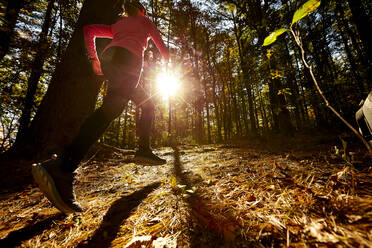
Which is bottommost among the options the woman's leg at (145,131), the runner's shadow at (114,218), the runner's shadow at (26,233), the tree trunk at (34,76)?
the runner's shadow at (26,233)

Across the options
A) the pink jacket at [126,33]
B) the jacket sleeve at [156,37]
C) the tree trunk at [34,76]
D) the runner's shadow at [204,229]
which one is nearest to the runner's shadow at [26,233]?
the runner's shadow at [204,229]

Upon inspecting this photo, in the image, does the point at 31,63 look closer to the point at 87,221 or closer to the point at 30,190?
the point at 30,190

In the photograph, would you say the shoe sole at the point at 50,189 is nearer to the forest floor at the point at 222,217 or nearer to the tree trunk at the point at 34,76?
the forest floor at the point at 222,217

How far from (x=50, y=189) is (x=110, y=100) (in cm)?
80

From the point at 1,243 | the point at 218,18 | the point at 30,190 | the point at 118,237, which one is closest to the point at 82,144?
the point at 1,243

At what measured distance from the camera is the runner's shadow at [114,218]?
82cm

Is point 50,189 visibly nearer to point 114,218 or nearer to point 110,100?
point 114,218

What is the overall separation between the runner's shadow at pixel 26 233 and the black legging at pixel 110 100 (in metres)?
0.38

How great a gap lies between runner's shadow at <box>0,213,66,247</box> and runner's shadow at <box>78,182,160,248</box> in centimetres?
39

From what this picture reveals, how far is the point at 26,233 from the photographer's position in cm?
97

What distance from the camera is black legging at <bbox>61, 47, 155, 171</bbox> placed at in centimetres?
126

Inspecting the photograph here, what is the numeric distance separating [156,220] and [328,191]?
3.14ft

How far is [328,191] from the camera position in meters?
0.78

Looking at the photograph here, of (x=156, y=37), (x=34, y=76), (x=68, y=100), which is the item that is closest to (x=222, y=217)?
(x=156, y=37)
